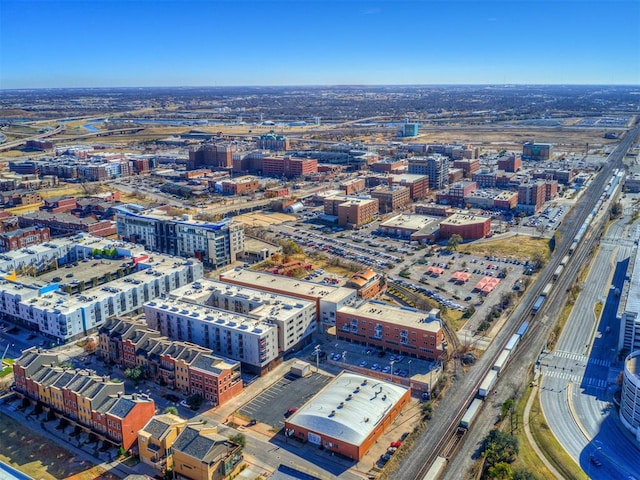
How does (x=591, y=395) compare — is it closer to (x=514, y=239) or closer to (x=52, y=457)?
(x=52, y=457)

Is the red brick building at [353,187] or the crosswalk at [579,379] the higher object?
the red brick building at [353,187]

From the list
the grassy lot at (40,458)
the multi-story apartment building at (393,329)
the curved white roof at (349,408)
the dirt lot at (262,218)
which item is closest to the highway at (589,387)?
the multi-story apartment building at (393,329)

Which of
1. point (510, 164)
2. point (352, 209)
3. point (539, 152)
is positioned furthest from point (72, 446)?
point (539, 152)

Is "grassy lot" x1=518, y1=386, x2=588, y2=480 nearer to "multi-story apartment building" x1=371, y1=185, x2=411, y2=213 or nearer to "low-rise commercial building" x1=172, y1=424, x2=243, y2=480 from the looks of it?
"low-rise commercial building" x1=172, y1=424, x2=243, y2=480

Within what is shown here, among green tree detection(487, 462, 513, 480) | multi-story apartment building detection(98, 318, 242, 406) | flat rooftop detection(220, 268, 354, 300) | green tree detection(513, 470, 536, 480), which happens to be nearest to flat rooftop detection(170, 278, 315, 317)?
flat rooftop detection(220, 268, 354, 300)

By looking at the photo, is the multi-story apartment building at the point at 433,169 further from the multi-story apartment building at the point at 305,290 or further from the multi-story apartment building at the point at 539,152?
the multi-story apartment building at the point at 305,290

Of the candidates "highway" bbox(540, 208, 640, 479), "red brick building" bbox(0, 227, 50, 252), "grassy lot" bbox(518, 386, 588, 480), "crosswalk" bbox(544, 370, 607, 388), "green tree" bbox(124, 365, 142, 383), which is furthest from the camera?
"red brick building" bbox(0, 227, 50, 252)
